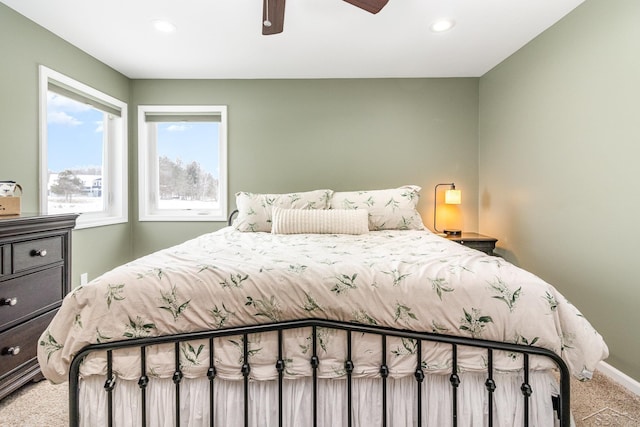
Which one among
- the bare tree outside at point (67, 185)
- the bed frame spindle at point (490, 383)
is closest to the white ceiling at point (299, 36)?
the bare tree outside at point (67, 185)

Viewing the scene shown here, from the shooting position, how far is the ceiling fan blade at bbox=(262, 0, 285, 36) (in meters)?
1.74

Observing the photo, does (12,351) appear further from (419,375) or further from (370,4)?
(370,4)

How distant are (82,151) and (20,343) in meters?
1.97

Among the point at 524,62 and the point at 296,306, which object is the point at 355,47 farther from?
the point at 296,306

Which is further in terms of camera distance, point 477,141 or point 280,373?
point 477,141

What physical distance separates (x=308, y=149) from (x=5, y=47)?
97.9 inches

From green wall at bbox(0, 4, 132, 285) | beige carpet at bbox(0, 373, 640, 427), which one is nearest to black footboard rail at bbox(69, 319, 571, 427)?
beige carpet at bbox(0, 373, 640, 427)

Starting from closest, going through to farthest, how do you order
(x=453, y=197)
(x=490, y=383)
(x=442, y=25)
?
(x=490, y=383), (x=442, y=25), (x=453, y=197)

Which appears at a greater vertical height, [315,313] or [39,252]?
[39,252]

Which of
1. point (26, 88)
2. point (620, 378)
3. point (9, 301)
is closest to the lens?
point (9, 301)

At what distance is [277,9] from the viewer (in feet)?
5.81

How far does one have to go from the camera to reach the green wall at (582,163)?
1843 mm

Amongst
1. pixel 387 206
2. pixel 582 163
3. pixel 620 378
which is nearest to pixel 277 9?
pixel 387 206

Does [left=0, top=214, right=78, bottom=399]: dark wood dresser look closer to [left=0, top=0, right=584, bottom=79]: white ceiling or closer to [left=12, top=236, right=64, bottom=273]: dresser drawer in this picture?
[left=12, top=236, right=64, bottom=273]: dresser drawer
